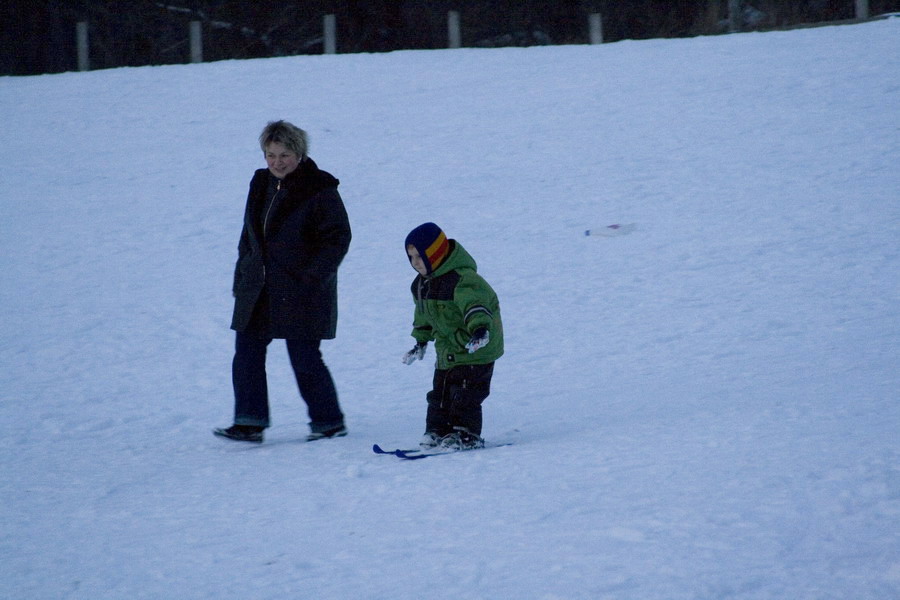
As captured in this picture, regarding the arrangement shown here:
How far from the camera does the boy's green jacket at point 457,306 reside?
4188 millimetres

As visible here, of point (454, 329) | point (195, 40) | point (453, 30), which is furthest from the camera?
point (453, 30)

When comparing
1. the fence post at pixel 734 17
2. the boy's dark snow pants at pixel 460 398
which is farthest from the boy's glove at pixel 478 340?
the fence post at pixel 734 17

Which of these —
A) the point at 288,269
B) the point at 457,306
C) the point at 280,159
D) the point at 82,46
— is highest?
the point at 82,46

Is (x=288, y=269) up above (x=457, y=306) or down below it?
above

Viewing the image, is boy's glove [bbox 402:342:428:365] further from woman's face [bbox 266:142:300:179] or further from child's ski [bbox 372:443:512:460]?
woman's face [bbox 266:142:300:179]

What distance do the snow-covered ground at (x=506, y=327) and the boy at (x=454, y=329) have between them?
10.2 inches

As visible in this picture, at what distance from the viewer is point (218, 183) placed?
10477 millimetres

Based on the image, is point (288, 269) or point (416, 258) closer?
point (416, 258)

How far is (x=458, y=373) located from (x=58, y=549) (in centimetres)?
177

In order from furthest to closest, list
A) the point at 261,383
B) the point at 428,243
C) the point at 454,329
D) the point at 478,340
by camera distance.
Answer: the point at 261,383 < the point at 454,329 < the point at 428,243 < the point at 478,340

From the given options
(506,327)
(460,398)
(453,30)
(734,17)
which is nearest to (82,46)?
(453,30)

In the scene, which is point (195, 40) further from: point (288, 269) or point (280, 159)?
point (288, 269)

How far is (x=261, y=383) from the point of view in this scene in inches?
183

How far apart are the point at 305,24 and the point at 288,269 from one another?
22.9 m
